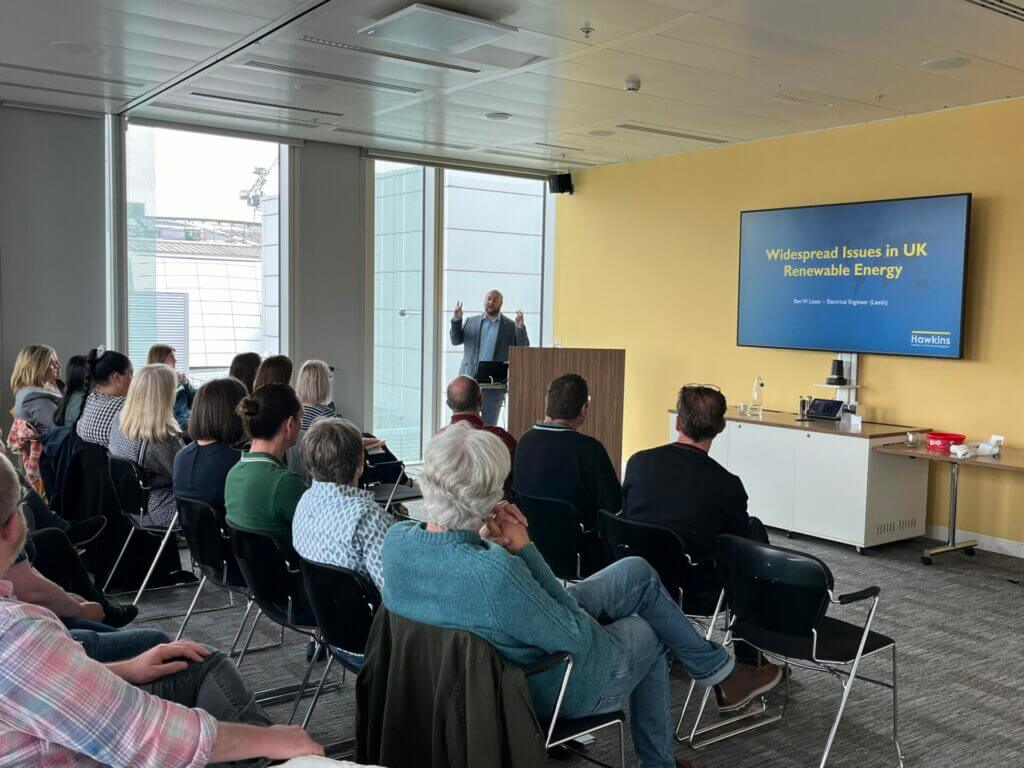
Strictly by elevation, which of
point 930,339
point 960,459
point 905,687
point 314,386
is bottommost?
point 905,687

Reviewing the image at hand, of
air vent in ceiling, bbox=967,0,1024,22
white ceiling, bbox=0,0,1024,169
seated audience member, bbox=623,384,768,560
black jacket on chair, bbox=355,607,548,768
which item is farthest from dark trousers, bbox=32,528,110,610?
air vent in ceiling, bbox=967,0,1024,22

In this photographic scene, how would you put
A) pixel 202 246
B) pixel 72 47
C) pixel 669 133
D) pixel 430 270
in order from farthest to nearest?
pixel 430 270, pixel 202 246, pixel 669 133, pixel 72 47

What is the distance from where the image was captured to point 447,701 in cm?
231

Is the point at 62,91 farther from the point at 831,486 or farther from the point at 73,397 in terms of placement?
the point at 831,486

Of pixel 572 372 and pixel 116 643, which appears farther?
pixel 572 372

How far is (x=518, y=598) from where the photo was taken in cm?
230

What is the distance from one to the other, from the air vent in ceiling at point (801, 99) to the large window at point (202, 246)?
4666 mm

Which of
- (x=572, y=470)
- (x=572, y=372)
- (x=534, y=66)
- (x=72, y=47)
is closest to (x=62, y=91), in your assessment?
(x=72, y=47)

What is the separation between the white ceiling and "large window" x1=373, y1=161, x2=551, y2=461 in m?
1.40

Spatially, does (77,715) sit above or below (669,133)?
below

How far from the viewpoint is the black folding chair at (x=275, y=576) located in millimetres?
3268

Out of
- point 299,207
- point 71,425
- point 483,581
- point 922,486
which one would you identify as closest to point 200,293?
point 299,207

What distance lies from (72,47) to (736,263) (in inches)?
214

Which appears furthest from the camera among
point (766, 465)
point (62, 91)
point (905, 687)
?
point (766, 465)
